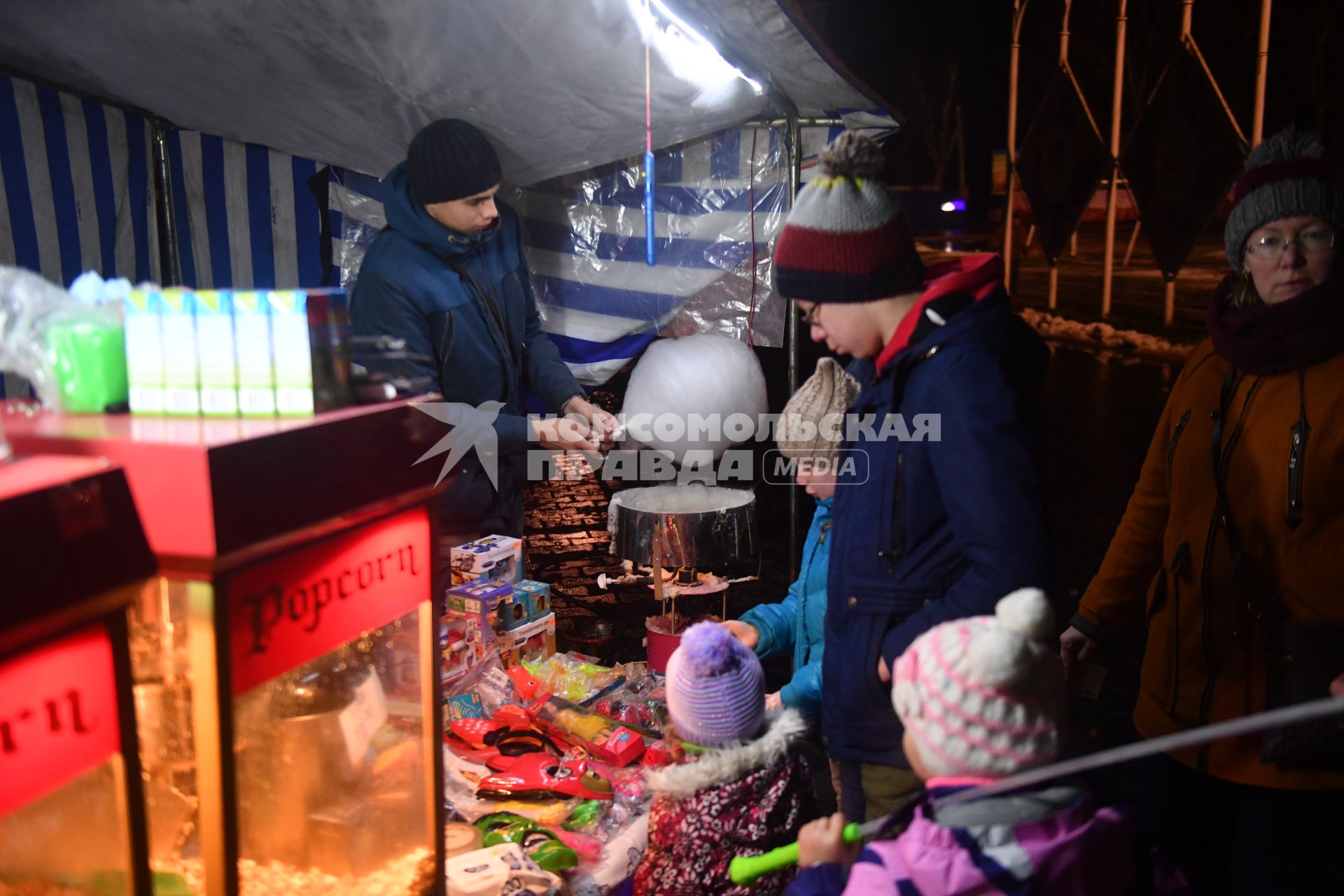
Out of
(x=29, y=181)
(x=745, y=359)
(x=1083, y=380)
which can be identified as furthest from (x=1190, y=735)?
(x=1083, y=380)

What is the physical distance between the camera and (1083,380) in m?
11.3

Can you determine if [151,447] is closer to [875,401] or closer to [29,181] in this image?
[875,401]

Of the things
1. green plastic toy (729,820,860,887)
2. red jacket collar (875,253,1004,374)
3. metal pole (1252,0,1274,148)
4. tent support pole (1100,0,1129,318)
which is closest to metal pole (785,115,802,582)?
red jacket collar (875,253,1004,374)

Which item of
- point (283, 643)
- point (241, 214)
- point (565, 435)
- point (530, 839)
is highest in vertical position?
point (241, 214)

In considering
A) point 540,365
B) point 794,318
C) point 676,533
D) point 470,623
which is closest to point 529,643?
point 470,623

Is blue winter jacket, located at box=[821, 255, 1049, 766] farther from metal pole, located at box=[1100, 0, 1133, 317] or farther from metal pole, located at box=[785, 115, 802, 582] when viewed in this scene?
metal pole, located at box=[1100, 0, 1133, 317]

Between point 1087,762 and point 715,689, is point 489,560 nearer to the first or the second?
point 715,689

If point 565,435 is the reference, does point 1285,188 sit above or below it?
above

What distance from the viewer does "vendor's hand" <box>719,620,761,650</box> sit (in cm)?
231

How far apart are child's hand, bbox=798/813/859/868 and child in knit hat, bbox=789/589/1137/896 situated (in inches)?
5.9

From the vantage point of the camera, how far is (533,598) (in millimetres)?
3678

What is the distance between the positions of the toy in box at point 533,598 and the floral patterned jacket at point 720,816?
169cm

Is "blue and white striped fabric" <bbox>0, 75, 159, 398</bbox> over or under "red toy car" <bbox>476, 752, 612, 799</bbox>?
over

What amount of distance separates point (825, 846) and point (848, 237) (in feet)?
3.71
